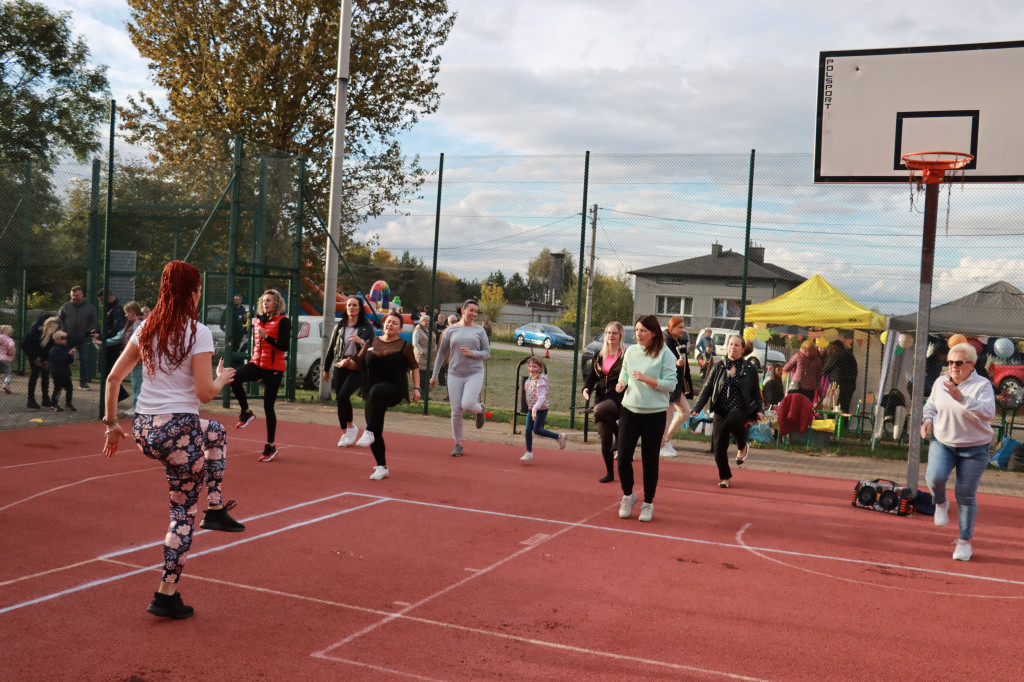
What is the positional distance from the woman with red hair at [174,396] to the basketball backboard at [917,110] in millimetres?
8358

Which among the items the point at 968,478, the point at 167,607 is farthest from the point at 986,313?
the point at 167,607

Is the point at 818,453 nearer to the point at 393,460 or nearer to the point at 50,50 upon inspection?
the point at 393,460

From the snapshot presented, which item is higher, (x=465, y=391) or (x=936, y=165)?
(x=936, y=165)

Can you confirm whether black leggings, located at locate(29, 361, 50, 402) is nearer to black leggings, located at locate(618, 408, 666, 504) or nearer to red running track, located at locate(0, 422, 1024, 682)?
red running track, located at locate(0, 422, 1024, 682)

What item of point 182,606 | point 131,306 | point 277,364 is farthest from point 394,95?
point 182,606

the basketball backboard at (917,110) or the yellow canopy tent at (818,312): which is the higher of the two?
the basketball backboard at (917,110)

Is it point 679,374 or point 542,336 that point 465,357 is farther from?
point 542,336

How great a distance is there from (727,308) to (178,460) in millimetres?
11438

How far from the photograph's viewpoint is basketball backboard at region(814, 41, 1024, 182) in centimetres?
998

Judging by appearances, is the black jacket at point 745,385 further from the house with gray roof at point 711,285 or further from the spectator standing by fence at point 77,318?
the spectator standing by fence at point 77,318

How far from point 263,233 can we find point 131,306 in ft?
10.6

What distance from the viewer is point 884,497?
29.5 ft

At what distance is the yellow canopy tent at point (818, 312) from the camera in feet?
50.0

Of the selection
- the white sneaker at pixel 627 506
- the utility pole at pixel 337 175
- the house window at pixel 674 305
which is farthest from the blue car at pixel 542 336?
the white sneaker at pixel 627 506
